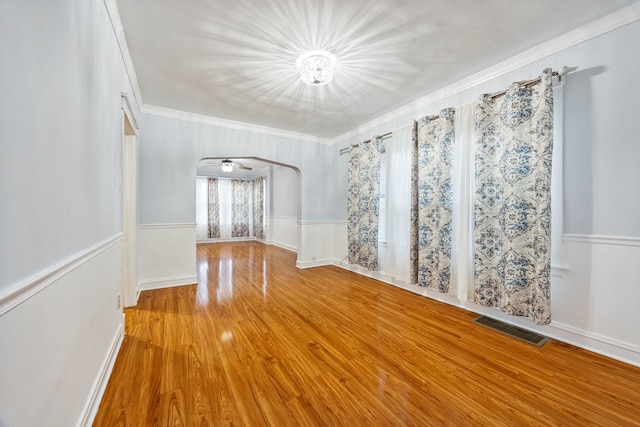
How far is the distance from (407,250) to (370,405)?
2291mm

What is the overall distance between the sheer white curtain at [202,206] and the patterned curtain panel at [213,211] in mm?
107

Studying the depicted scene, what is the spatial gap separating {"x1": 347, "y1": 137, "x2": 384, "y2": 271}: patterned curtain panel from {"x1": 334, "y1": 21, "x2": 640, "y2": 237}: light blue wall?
7.08 feet

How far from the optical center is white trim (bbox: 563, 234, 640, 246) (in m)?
1.89

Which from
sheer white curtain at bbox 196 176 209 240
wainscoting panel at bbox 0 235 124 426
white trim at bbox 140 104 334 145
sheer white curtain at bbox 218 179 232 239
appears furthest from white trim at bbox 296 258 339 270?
sheer white curtain at bbox 196 176 209 240

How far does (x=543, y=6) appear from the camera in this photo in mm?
1881

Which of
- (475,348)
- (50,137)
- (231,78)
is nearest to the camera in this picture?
(50,137)

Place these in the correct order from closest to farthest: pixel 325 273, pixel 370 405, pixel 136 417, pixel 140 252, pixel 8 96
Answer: pixel 8 96 < pixel 136 417 < pixel 370 405 < pixel 140 252 < pixel 325 273

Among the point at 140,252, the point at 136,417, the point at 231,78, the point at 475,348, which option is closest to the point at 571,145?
the point at 475,348

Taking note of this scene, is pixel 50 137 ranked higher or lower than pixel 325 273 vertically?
higher

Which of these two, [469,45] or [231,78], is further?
[231,78]

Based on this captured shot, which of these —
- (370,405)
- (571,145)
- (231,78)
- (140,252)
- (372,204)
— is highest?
(231,78)

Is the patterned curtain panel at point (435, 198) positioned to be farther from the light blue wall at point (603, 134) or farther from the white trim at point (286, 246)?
the white trim at point (286, 246)

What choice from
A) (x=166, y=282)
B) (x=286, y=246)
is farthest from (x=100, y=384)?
(x=286, y=246)

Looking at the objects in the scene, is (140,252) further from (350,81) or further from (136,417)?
(350,81)
